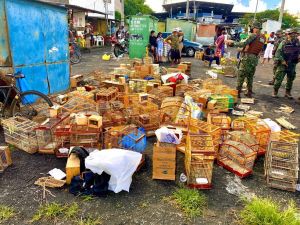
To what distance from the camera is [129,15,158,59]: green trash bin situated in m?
14.8

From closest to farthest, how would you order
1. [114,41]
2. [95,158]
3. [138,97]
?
[95,158] < [138,97] < [114,41]

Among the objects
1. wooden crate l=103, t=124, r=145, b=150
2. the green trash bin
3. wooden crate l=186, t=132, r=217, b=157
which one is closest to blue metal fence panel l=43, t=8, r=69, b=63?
wooden crate l=103, t=124, r=145, b=150

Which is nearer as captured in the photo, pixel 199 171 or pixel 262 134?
pixel 199 171

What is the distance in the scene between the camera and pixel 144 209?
10.9 feet

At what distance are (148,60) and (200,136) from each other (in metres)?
8.48

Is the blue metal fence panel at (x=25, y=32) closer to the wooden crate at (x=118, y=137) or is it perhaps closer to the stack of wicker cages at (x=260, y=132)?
the wooden crate at (x=118, y=137)

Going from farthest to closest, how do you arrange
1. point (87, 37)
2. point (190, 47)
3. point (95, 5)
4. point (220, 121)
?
point (95, 5)
point (87, 37)
point (190, 47)
point (220, 121)

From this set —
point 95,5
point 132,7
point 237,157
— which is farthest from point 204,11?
point 237,157

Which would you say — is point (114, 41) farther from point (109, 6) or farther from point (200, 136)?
point (109, 6)

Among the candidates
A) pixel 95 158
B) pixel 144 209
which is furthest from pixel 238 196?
pixel 95 158

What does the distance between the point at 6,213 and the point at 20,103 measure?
3035mm

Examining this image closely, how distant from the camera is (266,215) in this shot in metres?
3.09

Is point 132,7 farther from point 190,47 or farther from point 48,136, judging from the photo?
point 48,136

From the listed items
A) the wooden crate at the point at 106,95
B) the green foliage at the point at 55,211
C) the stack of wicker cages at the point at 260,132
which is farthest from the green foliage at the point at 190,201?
the wooden crate at the point at 106,95
